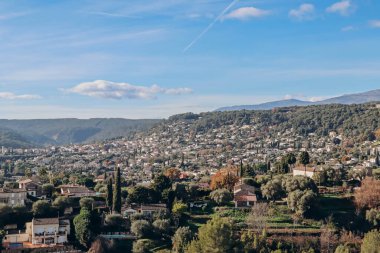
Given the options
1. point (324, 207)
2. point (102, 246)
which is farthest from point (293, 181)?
point (102, 246)

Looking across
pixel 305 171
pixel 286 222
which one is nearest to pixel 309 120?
pixel 305 171

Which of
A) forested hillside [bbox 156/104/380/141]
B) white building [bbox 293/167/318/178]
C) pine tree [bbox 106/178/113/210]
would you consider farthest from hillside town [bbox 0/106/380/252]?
forested hillside [bbox 156/104/380/141]

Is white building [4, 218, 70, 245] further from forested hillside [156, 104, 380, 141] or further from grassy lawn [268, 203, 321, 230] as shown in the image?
forested hillside [156, 104, 380, 141]

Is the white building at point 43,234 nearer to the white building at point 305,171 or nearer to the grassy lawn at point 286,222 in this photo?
the grassy lawn at point 286,222

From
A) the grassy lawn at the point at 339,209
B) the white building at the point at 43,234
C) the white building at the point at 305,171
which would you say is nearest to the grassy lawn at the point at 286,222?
the grassy lawn at the point at 339,209

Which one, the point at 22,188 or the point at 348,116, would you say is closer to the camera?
the point at 22,188

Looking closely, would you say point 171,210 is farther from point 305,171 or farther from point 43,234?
point 305,171

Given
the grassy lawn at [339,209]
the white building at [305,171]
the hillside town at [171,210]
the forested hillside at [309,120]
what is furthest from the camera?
the forested hillside at [309,120]

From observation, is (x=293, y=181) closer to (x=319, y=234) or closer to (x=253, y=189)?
(x=253, y=189)

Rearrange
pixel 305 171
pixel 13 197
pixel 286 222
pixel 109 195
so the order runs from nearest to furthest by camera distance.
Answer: pixel 286 222, pixel 13 197, pixel 109 195, pixel 305 171

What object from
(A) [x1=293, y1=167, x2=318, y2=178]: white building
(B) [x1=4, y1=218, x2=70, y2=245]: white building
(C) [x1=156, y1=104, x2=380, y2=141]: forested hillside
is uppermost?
(C) [x1=156, y1=104, x2=380, y2=141]: forested hillside

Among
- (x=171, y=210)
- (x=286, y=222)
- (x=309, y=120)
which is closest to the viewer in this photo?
(x=286, y=222)
